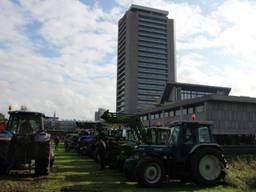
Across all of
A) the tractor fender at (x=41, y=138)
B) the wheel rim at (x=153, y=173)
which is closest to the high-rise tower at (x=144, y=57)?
the tractor fender at (x=41, y=138)

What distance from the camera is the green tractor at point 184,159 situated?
11953 mm

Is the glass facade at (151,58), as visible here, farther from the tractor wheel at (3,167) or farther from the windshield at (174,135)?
the windshield at (174,135)

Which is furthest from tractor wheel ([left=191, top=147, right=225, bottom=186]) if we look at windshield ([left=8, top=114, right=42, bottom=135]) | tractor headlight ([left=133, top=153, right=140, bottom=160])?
windshield ([left=8, top=114, right=42, bottom=135])

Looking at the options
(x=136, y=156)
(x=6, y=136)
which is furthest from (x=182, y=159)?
(x=6, y=136)

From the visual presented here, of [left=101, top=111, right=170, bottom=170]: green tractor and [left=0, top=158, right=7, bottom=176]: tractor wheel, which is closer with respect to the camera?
[left=0, top=158, right=7, bottom=176]: tractor wheel

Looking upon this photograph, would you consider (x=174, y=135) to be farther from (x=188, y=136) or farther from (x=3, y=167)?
(x=3, y=167)

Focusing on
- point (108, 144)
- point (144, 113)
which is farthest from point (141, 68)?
point (108, 144)

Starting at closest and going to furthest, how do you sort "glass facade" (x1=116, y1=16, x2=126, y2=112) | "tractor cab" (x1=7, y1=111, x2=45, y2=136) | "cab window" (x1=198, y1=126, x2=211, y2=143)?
"cab window" (x1=198, y1=126, x2=211, y2=143) → "tractor cab" (x1=7, y1=111, x2=45, y2=136) → "glass facade" (x1=116, y1=16, x2=126, y2=112)

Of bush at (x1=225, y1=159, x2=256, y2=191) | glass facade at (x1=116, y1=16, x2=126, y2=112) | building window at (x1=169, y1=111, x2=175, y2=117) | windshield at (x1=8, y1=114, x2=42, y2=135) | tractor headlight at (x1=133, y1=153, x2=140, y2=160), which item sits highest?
glass facade at (x1=116, y1=16, x2=126, y2=112)

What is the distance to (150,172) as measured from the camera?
11.9 metres

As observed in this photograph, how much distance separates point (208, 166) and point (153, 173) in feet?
6.87

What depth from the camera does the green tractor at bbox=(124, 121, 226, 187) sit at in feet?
39.2

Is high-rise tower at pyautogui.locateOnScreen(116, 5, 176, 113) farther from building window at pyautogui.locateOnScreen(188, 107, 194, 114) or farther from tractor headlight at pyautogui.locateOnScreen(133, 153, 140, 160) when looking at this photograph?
tractor headlight at pyautogui.locateOnScreen(133, 153, 140, 160)

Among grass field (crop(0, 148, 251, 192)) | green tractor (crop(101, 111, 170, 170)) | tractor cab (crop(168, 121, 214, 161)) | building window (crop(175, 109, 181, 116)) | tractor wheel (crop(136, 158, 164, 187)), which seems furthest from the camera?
building window (crop(175, 109, 181, 116))
